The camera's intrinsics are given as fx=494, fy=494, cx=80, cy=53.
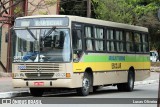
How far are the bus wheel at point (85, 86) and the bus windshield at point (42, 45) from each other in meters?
1.49

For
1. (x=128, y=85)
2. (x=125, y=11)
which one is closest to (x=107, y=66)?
(x=128, y=85)

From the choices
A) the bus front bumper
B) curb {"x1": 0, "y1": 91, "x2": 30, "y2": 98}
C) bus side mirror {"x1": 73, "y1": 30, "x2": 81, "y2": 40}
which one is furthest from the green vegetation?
the bus front bumper

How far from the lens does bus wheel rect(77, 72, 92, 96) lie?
19312 millimetres

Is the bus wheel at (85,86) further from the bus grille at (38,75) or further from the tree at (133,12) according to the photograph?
the tree at (133,12)

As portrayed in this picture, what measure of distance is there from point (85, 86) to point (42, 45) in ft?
8.06

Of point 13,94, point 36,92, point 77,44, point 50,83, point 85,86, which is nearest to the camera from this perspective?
point 50,83

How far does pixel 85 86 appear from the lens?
19.5 metres

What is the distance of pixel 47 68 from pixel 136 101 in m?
3.54

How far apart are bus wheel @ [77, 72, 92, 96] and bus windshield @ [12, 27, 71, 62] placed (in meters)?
1.49

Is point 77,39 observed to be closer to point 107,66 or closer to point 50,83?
point 50,83

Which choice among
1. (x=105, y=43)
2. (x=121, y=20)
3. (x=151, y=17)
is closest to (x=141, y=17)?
(x=151, y=17)

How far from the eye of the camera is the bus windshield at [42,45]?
60.4 feet

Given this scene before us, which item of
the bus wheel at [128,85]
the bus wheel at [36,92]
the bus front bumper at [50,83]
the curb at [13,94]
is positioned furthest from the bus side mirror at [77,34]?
the bus wheel at [128,85]

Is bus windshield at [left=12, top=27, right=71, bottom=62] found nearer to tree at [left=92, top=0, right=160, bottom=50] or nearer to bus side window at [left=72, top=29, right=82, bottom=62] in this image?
bus side window at [left=72, top=29, right=82, bottom=62]
